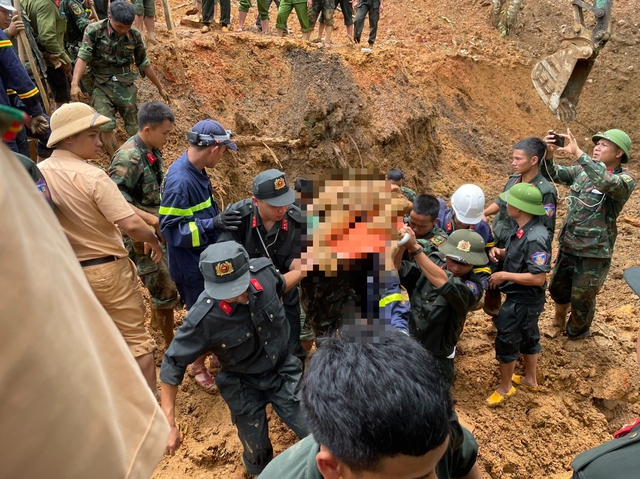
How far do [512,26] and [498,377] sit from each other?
13.3 metres

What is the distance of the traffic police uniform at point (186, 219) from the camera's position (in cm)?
335

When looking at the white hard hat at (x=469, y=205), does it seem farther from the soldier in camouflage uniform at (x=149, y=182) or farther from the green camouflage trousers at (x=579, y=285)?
the soldier in camouflage uniform at (x=149, y=182)

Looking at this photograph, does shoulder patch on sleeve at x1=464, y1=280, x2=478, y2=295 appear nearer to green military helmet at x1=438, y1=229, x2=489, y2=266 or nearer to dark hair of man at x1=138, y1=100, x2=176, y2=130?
green military helmet at x1=438, y1=229, x2=489, y2=266

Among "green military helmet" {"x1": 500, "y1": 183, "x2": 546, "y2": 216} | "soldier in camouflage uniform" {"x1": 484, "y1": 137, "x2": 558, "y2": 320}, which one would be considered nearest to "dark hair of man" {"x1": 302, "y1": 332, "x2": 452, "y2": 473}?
"green military helmet" {"x1": 500, "y1": 183, "x2": 546, "y2": 216}

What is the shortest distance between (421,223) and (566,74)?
5.11m

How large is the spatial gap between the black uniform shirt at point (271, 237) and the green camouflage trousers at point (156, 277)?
1065 millimetres

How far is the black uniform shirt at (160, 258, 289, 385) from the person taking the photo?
2494 mm

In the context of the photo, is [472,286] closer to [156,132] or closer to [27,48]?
[156,132]

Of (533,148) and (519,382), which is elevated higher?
(533,148)

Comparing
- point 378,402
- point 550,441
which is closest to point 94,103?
point 378,402

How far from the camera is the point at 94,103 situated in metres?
5.26

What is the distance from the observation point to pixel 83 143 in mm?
2902

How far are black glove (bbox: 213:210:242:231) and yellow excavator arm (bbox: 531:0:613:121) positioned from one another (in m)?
6.11

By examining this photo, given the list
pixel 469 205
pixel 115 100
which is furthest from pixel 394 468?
pixel 115 100
